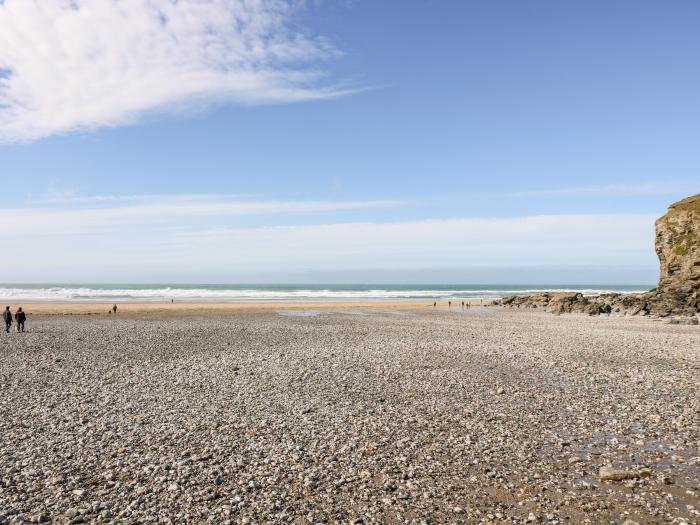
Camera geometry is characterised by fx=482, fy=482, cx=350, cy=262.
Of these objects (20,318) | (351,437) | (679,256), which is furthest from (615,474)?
(679,256)

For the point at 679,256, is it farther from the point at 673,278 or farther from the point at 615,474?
the point at 615,474

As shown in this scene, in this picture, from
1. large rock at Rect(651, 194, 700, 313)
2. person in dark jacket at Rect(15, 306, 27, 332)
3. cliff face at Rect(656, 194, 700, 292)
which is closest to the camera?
person in dark jacket at Rect(15, 306, 27, 332)

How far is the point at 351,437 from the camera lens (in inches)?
497

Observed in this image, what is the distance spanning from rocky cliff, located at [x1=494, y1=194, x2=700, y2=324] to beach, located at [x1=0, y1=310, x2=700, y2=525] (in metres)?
30.9

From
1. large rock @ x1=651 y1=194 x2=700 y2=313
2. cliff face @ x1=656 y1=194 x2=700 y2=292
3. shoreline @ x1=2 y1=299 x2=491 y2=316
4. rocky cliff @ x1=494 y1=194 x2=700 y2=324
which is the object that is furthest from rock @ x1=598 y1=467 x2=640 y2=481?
shoreline @ x1=2 y1=299 x2=491 y2=316

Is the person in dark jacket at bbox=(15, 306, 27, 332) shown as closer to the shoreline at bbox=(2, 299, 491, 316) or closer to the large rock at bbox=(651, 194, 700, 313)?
the shoreline at bbox=(2, 299, 491, 316)

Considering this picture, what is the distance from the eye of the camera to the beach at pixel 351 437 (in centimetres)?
887

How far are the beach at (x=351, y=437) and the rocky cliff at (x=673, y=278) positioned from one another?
1215 inches

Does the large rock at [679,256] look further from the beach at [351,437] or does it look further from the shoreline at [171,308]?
the beach at [351,437]

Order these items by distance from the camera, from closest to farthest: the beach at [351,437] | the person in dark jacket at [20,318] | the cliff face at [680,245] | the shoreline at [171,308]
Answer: the beach at [351,437], the person in dark jacket at [20,318], the cliff face at [680,245], the shoreline at [171,308]

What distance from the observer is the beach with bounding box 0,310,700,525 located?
29.1 feet

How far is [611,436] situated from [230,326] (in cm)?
3514

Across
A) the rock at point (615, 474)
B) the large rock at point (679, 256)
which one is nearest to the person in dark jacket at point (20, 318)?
the rock at point (615, 474)

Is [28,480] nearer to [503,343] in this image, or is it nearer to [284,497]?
[284,497]
